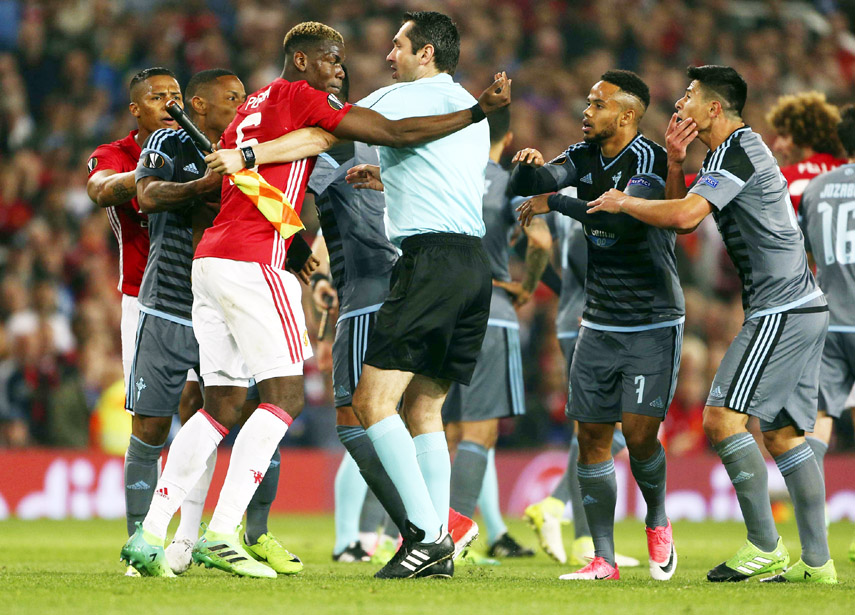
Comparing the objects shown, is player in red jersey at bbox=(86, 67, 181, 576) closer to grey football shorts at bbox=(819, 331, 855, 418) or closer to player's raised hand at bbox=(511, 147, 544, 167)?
player's raised hand at bbox=(511, 147, 544, 167)

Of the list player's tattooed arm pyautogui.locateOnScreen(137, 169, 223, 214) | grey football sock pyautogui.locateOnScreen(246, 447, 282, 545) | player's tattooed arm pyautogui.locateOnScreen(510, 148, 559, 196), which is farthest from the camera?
grey football sock pyautogui.locateOnScreen(246, 447, 282, 545)

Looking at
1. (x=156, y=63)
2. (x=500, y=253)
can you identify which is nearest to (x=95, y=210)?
(x=156, y=63)

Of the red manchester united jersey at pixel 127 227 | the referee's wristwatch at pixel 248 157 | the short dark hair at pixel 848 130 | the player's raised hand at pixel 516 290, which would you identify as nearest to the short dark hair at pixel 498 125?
the player's raised hand at pixel 516 290

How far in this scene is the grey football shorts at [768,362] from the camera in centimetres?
566

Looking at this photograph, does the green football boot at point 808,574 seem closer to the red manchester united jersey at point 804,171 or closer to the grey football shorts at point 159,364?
the red manchester united jersey at point 804,171

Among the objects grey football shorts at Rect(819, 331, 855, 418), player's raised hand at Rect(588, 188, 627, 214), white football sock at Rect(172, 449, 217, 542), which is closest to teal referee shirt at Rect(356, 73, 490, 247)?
player's raised hand at Rect(588, 188, 627, 214)

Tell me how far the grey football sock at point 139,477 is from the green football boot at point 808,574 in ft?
10.1

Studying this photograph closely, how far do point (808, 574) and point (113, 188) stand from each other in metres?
3.90

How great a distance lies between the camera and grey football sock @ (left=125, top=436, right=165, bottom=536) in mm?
6230

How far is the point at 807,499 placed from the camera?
18.9ft

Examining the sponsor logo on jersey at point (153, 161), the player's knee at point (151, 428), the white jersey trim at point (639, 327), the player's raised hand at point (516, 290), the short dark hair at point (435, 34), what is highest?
the short dark hair at point (435, 34)

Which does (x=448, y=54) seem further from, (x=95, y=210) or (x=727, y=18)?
(x=727, y=18)

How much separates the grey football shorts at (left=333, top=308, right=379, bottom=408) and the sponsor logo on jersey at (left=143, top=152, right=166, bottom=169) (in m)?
1.36

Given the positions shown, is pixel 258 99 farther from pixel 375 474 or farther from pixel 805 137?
pixel 805 137
